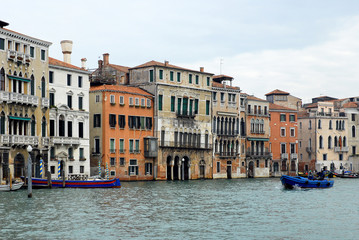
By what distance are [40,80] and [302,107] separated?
50.3m

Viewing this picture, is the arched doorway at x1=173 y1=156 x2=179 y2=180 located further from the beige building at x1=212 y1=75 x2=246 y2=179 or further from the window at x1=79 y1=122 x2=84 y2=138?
the window at x1=79 y1=122 x2=84 y2=138

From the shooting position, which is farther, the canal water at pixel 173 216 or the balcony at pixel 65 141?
the balcony at pixel 65 141

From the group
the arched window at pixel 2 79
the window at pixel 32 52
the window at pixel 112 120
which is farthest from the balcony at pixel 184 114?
the arched window at pixel 2 79

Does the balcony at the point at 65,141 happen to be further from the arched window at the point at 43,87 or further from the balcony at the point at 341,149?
the balcony at the point at 341,149

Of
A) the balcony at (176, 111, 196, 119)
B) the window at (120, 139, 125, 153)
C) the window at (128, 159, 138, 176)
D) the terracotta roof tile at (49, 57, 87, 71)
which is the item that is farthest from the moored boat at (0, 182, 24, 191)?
the balcony at (176, 111, 196, 119)

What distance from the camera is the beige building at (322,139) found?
267 feet

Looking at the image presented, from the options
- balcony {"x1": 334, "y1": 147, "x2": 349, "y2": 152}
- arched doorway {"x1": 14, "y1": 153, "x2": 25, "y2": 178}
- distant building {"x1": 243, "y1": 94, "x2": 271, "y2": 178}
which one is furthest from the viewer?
balcony {"x1": 334, "y1": 147, "x2": 349, "y2": 152}

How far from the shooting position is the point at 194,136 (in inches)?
2527

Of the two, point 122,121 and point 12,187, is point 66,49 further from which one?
point 12,187

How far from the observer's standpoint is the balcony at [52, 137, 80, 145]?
1918 inches

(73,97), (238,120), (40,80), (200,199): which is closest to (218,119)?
(238,120)

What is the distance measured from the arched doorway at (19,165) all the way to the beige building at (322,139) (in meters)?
45.2

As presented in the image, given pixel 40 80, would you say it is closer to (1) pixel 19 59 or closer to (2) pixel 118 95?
(1) pixel 19 59

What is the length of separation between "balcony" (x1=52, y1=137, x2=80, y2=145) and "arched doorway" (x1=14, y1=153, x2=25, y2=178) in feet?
12.9
